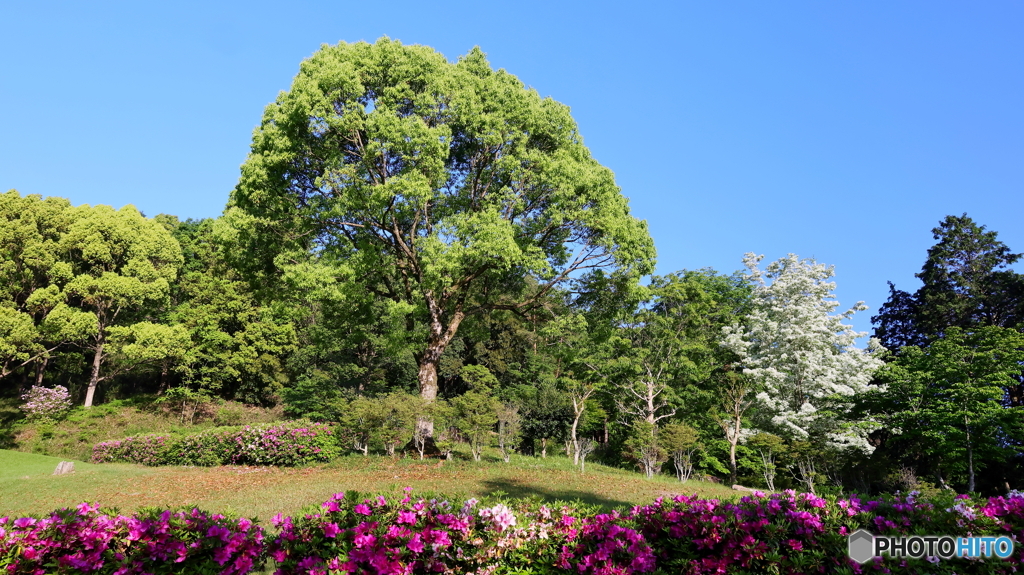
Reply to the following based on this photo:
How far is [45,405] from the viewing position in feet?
65.5

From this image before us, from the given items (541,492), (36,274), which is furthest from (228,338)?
(541,492)

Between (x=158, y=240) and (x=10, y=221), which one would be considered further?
(x=158, y=240)

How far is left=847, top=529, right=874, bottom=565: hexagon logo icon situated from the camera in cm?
357

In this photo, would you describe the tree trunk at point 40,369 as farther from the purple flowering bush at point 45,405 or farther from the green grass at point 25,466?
the green grass at point 25,466

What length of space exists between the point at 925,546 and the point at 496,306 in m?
11.4

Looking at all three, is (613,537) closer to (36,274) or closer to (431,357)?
(431,357)

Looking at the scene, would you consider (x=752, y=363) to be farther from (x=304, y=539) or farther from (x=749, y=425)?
(x=304, y=539)

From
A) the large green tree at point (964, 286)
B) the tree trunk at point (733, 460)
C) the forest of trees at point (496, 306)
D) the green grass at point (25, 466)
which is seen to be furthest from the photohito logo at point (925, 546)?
the large green tree at point (964, 286)

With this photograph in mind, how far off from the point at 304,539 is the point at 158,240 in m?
24.9

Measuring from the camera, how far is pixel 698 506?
13.6 feet

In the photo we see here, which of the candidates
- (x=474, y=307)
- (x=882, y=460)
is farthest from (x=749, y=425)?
(x=474, y=307)

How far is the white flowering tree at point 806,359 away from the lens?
17125 millimetres

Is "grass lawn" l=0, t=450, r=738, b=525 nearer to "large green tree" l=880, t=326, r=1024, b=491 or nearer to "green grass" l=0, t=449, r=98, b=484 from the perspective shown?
"green grass" l=0, t=449, r=98, b=484

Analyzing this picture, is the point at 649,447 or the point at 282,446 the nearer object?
the point at 282,446
